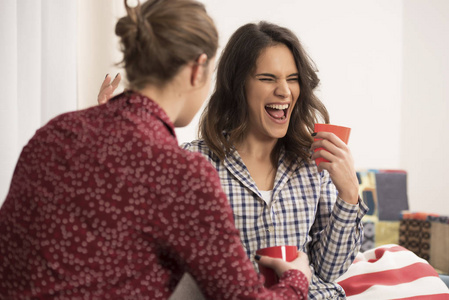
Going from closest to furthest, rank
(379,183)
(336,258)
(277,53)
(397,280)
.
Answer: (336,258), (277,53), (397,280), (379,183)

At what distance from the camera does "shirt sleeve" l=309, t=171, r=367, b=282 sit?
1.37 metres

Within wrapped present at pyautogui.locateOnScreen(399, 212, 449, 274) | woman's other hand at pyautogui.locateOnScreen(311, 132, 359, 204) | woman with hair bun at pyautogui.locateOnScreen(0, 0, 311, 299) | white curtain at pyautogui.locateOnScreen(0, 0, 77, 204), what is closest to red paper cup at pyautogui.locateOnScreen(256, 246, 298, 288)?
woman with hair bun at pyautogui.locateOnScreen(0, 0, 311, 299)

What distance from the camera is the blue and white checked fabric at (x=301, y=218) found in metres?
1.40

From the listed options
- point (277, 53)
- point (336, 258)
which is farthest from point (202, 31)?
point (336, 258)

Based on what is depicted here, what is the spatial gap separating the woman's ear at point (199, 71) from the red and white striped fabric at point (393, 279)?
111cm

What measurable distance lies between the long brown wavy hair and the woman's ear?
567 mm

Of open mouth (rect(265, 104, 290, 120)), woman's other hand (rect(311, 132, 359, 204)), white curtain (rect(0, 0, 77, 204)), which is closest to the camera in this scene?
woman's other hand (rect(311, 132, 359, 204))

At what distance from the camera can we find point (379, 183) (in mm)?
3391

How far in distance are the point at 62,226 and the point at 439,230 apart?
2.48 m

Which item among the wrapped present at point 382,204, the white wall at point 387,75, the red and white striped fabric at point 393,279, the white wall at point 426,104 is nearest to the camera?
the red and white striped fabric at point 393,279

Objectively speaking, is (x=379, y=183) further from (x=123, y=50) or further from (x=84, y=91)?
(x=123, y=50)

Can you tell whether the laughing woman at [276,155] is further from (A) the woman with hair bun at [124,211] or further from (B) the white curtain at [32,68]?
(B) the white curtain at [32,68]

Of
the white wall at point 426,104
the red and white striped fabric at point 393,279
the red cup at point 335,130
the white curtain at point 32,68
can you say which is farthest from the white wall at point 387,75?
the red cup at point 335,130

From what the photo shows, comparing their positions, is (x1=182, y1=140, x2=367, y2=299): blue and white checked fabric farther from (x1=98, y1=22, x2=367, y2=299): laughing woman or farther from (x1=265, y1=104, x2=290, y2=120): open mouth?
(x1=265, y1=104, x2=290, y2=120): open mouth
